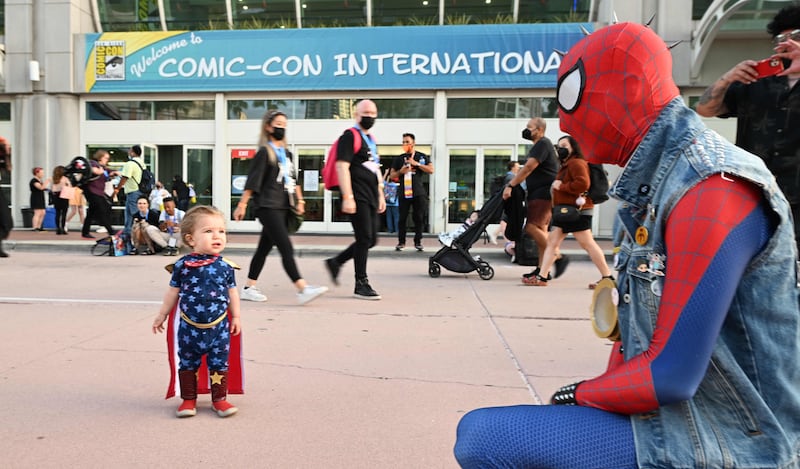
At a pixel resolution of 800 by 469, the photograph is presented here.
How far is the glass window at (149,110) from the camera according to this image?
17109 mm

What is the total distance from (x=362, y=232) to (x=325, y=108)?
36.6 feet

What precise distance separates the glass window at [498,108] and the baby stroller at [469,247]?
855cm

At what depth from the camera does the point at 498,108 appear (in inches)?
635

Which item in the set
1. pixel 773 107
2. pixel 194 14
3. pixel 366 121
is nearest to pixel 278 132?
pixel 366 121

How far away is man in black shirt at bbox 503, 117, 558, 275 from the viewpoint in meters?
7.43

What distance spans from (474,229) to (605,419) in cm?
690

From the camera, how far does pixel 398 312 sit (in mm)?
5625

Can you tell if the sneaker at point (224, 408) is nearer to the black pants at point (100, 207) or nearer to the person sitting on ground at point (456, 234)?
the person sitting on ground at point (456, 234)

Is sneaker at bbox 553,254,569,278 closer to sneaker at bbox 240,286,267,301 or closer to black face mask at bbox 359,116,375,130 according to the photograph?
black face mask at bbox 359,116,375,130

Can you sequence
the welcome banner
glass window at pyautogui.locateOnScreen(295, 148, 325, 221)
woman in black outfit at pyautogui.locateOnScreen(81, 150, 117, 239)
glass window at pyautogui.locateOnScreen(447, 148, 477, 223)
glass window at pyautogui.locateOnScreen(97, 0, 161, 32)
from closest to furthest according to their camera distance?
woman in black outfit at pyautogui.locateOnScreen(81, 150, 117, 239) → the welcome banner → glass window at pyautogui.locateOnScreen(447, 148, 477, 223) → glass window at pyautogui.locateOnScreen(295, 148, 325, 221) → glass window at pyautogui.locateOnScreen(97, 0, 161, 32)

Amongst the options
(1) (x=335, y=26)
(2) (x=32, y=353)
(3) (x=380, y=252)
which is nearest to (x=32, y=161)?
(1) (x=335, y=26)

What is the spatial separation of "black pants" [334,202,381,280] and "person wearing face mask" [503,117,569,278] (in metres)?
2.07

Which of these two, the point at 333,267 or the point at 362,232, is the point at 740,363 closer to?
the point at 362,232

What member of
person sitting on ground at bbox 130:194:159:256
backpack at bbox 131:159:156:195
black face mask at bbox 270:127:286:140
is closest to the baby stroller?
black face mask at bbox 270:127:286:140
